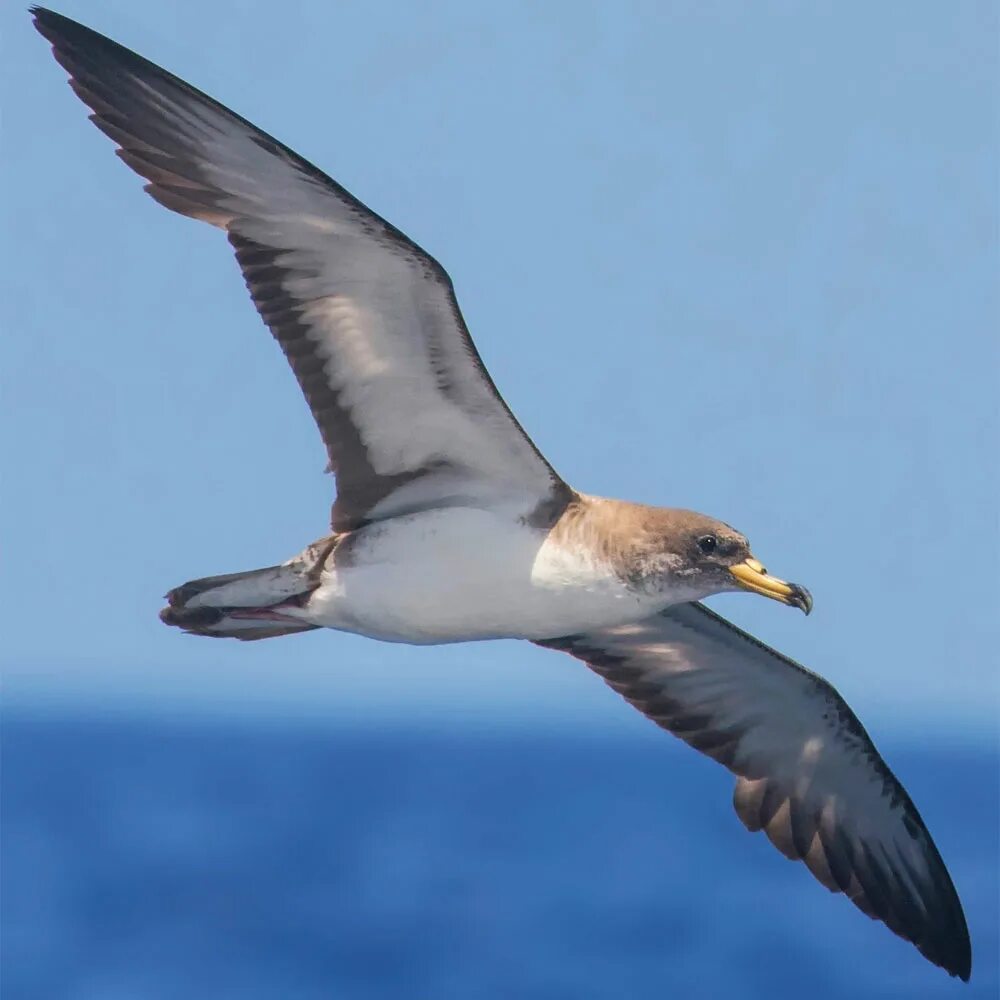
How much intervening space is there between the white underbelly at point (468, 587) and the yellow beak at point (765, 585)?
41 cm

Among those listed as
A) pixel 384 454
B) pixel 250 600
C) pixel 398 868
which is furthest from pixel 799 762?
pixel 398 868

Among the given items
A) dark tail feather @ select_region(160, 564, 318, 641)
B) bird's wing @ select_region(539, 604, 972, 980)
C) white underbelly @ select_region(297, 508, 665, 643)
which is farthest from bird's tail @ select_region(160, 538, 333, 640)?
bird's wing @ select_region(539, 604, 972, 980)

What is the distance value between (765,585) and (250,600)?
8.61 feet

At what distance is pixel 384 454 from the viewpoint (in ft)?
37.8

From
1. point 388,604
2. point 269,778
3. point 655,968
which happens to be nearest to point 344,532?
point 388,604

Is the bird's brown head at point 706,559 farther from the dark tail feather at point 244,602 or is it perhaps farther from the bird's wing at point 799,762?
the bird's wing at point 799,762

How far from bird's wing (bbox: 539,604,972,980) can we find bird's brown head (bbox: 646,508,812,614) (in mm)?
2045

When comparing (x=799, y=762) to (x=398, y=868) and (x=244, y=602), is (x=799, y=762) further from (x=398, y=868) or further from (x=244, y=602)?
(x=398, y=868)

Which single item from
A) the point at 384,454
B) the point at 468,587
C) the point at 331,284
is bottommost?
the point at 468,587

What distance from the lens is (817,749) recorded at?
44.0 ft

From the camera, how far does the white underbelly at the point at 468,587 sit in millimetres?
11023

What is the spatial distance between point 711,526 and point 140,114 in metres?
3.37

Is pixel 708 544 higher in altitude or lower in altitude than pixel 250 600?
higher

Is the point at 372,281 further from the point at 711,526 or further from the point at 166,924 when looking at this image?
the point at 166,924
